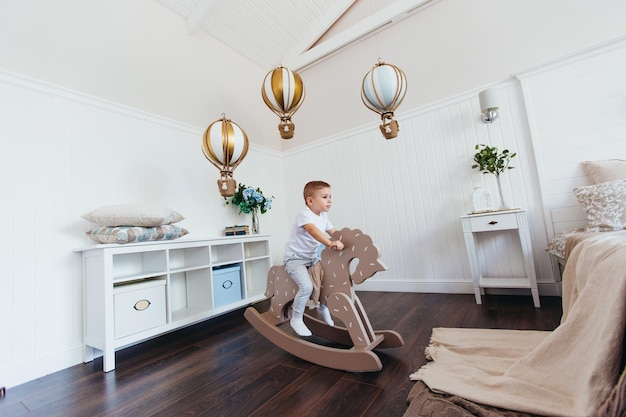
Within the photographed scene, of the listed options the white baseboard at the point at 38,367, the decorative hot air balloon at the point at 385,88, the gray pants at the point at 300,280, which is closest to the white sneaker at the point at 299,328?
the gray pants at the point at 300,280

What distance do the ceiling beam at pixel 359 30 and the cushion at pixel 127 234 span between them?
254 centimetres

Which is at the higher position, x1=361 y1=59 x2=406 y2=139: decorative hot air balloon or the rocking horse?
x1=361 y1=59 x2=406 y2=139: decorative hot air balloon

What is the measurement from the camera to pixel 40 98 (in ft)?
5.87

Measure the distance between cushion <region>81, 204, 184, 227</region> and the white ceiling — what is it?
1.74 meters

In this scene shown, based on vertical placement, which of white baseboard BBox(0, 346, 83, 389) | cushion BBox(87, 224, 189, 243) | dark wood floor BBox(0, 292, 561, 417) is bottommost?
dark wood floor BBox(0, 292, 561, 417)

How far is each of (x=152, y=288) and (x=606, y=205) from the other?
282 centimetres

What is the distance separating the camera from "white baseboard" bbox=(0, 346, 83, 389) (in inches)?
57.5

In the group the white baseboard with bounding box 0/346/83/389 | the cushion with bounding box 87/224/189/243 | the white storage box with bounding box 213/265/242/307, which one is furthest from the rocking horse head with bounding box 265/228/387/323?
the white baseboard with bounding box 0/346/83/389

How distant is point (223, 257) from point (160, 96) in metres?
1.51

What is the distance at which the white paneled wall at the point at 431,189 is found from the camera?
2340 millimetres

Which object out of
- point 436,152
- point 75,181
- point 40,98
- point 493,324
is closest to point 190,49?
point 40,98

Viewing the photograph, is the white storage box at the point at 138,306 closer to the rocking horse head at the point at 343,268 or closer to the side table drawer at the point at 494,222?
the rocking horse head at the point at 343,268

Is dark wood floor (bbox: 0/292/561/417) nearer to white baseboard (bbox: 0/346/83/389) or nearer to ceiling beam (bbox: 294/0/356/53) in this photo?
white baseboard (bbox: 0/346/83/389)

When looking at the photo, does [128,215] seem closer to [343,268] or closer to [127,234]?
[127,234]
